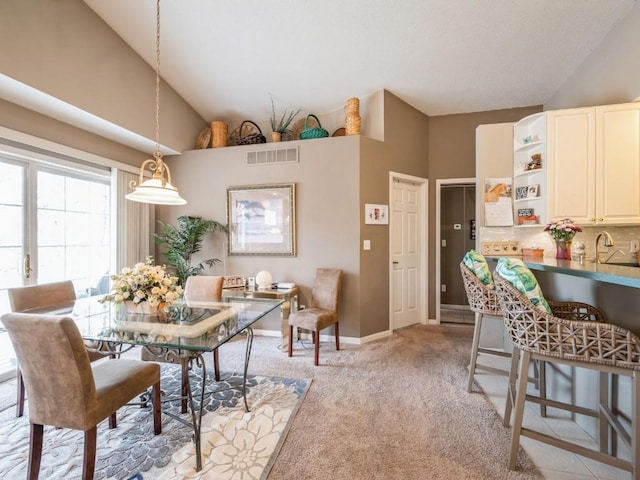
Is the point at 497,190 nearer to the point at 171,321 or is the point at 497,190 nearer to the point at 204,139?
the point at 171,321

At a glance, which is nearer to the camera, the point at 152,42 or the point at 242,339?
the point at 152,42

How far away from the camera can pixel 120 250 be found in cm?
374

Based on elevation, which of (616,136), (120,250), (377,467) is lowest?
(377,467)

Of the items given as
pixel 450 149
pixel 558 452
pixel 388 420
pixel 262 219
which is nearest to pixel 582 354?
pixel 558 452

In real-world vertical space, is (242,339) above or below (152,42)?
below

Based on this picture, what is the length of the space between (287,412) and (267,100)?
3.73 meters

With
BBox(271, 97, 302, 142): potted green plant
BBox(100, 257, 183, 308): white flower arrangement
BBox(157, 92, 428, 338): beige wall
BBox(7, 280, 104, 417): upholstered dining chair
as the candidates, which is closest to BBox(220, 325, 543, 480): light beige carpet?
BBox(157, 92, 428, 338): beige wall

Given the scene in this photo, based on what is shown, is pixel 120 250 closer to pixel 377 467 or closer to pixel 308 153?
pixel 308 153

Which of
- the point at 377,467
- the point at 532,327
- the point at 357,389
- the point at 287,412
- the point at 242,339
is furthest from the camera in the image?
the point at 242,339

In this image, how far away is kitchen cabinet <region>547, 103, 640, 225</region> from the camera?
2.51m

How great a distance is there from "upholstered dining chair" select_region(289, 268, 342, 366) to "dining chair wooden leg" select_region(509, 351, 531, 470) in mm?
1720

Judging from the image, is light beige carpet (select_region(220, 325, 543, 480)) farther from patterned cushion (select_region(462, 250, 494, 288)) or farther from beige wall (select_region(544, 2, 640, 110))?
beige wall (select_region(544, 2, 640, 110))

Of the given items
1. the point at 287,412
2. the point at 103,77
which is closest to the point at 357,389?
the point at 287,412

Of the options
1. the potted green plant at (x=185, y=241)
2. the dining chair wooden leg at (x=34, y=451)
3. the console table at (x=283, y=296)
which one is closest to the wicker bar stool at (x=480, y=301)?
the console table at (x=283, y=296)
